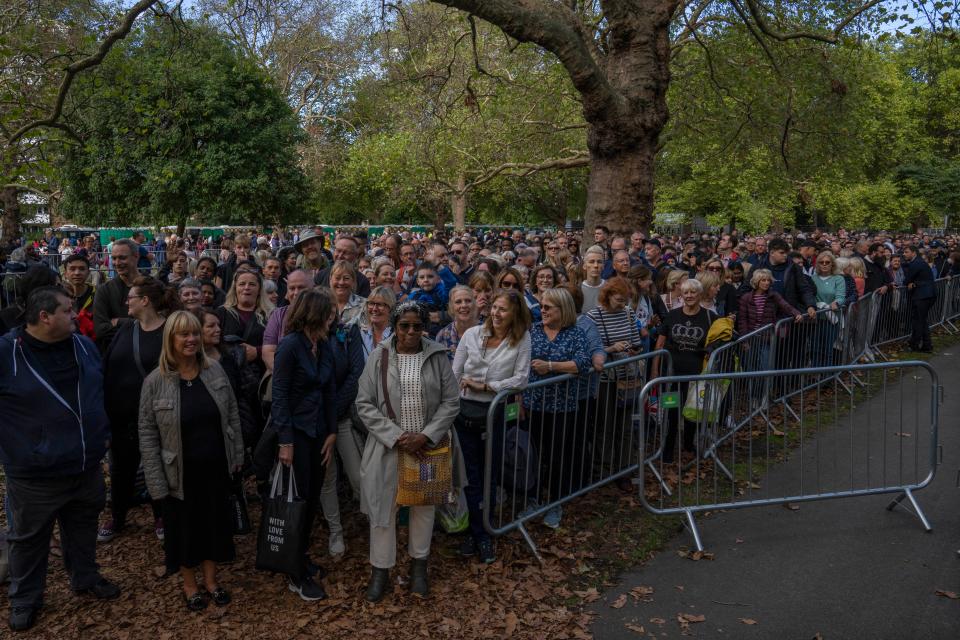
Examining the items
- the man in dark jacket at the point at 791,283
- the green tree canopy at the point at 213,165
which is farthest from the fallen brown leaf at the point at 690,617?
the green tree canopy at the point at 213,165

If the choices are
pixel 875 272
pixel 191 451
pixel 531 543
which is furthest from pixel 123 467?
pixel 875 272

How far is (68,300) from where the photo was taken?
4180 mm

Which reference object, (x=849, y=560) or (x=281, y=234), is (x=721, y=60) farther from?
(x=281, y=234)

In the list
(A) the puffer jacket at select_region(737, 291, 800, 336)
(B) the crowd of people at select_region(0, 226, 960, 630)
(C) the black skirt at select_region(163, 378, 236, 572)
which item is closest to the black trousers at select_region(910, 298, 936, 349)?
(A) the puffer jacket at select_region(737, 291, 800, 336)

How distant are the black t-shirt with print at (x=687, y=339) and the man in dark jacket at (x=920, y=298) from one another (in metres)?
8.11

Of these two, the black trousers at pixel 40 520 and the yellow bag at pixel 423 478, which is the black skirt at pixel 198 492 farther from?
the yellow bag at pixel 423 478

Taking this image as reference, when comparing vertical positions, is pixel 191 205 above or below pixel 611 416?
above

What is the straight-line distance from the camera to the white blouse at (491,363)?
5023 mm

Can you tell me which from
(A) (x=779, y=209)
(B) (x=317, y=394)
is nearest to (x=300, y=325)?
(B) (x=317, y=394)

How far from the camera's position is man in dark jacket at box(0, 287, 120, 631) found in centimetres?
404

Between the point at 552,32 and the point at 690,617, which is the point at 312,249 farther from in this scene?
the point at 690,617

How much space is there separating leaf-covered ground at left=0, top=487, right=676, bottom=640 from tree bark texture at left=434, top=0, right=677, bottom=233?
6676 millimetres

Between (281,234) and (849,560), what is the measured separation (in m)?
30.0

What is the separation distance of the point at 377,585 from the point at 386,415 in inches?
41.2
